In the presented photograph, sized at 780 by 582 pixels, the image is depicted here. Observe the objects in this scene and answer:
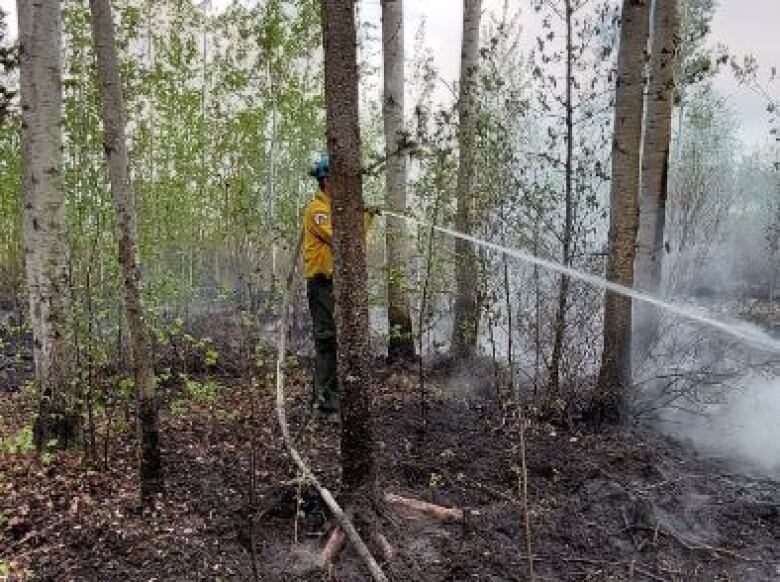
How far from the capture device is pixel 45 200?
5.84 meters

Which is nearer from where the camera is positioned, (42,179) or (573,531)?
(573,531)

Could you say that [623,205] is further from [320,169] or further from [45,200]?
[45,200]

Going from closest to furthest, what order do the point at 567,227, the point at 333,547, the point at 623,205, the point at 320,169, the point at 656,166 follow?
the point at 333,547 < the point at 320,169 < the point at 623,205 < the point at 567,227 < the point at 656,166

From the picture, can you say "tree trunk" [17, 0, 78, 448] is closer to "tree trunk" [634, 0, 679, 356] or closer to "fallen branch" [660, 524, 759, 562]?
"fallen branch" [660, 524, 759, 562]

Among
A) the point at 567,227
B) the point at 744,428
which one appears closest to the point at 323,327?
the point at 567,227

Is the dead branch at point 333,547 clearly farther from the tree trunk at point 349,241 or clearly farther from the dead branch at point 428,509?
the dead branch at point 428,509

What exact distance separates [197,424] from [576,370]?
145 inches

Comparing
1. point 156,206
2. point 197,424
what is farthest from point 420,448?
point 156,206

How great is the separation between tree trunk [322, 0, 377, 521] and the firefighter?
219cm

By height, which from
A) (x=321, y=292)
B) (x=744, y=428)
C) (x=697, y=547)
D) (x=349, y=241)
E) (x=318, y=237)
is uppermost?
(x=349, y=241)

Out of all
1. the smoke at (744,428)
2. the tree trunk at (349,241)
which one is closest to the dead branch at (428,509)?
the tree trunk at (349,241)

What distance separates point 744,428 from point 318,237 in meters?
4.71

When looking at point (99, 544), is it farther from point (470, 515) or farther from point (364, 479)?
point (470, 515)

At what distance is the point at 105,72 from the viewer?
450cm
